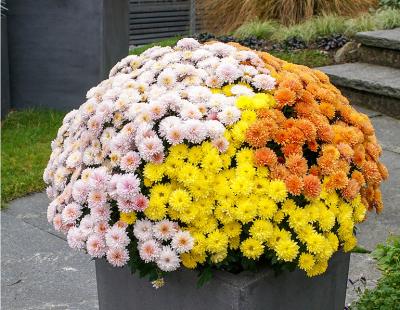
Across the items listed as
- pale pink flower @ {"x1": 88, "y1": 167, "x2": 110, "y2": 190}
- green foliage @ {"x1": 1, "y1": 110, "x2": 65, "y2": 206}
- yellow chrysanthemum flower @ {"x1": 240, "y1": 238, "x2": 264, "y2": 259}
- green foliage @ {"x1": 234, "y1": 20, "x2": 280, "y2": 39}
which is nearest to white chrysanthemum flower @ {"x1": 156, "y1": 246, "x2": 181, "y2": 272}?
yellow chrysanthemum flower @ {"x1": 240, "y1": 238, "x2": 264, "y2": 259}

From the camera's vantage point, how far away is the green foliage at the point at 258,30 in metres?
9.48

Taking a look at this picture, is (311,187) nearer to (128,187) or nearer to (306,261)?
(306,261)

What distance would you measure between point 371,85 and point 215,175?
4.41 meters

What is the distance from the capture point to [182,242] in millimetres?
2457

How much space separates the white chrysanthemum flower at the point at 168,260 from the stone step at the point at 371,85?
4.40 metres

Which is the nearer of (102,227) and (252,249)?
(252,249)

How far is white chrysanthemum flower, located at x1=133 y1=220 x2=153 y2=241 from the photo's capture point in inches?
98.6

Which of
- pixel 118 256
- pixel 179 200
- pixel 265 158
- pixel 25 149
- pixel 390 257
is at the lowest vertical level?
pixel 25 149

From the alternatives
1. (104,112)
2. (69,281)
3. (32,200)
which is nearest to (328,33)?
(32,200)

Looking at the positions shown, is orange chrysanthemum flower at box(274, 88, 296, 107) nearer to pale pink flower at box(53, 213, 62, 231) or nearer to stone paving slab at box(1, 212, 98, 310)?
pale pink flower at box(53, 213, 62, 231)

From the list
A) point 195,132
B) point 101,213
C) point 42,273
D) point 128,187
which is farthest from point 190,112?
point 42,273

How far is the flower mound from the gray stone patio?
91cm

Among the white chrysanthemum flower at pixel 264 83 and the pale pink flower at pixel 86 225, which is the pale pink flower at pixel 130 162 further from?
the white chrysanthemum flower at pixel 264 83

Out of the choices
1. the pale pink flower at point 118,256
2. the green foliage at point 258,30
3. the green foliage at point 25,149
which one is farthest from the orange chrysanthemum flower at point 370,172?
the green foliage at point 258,30
